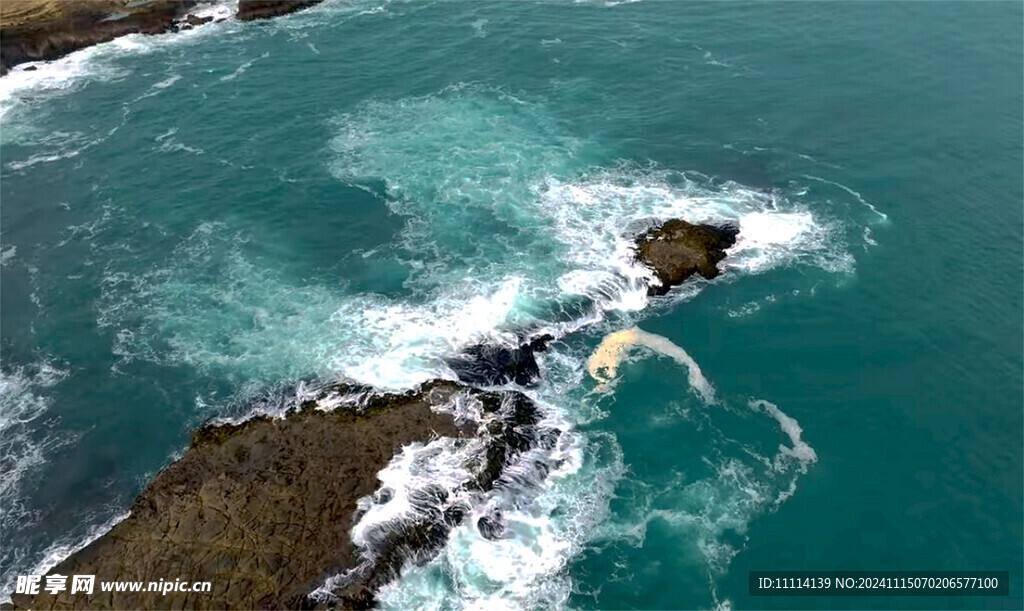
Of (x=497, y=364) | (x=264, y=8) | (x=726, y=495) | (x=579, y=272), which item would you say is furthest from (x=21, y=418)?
(x=264, y=8)

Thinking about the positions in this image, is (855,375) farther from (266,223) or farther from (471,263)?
(266,223)

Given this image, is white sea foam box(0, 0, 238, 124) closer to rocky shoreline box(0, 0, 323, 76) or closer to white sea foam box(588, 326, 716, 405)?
rocky shoreline box(0, 0, 323, 76)

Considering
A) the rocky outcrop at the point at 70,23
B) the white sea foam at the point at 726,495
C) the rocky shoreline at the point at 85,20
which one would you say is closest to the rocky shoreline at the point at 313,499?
the white sea foam at the point at 726,495

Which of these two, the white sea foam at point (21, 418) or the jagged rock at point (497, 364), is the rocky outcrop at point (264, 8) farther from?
the jagged rock at point (497, 364)

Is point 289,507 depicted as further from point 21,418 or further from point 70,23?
point 70,23

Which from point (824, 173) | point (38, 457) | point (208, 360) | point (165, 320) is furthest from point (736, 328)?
point (38, 457)

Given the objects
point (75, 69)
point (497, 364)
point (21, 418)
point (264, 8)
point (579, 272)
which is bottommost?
point (497, 364)
